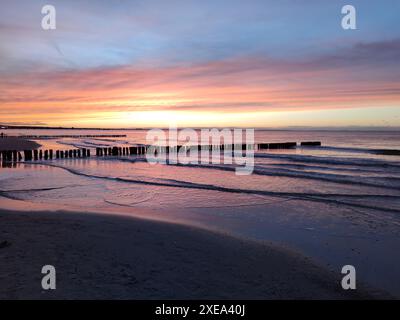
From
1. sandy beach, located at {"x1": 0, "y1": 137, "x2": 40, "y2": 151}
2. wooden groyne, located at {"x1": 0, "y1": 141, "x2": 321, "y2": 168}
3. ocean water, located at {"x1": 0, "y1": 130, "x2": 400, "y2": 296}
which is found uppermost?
sandy beach, located at {"x1": 0, "y1": 137, "x2": 40, "y2": 151}

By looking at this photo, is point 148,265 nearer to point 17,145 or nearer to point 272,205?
point 272,205

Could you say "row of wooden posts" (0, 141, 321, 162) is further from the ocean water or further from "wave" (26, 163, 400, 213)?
"wave" (26, 163, 400, 213)

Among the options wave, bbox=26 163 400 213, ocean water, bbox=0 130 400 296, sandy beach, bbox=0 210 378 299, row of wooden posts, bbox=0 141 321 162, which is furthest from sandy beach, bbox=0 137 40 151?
sandy beach, bbox=0 210 378 299

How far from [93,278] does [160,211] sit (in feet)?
19.2

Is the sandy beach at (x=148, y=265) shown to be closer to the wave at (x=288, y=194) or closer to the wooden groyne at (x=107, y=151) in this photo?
the wave at (x=288, y=194)

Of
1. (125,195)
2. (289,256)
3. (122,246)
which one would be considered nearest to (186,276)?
(122,246)

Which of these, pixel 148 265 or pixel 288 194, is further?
pixel 288 194

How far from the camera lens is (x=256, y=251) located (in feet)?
22.7

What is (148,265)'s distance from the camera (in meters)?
5.77

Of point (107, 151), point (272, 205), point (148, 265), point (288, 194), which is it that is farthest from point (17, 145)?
point (148, 265)

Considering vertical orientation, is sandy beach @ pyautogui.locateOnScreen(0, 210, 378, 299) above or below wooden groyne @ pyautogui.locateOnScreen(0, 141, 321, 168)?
below

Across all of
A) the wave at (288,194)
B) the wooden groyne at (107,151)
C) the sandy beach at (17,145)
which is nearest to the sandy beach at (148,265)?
the wave at (288,194)

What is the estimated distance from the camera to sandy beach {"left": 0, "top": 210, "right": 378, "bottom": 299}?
4.75 m
